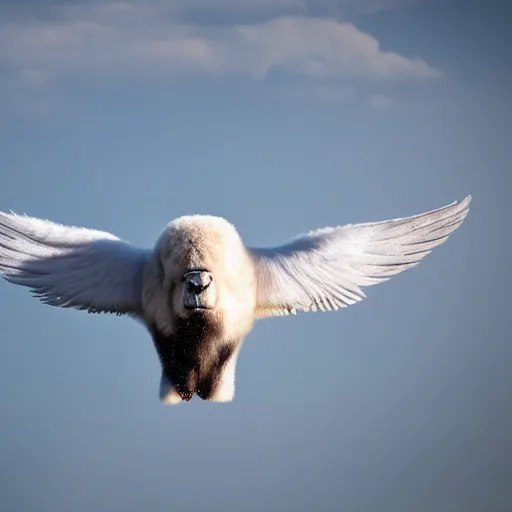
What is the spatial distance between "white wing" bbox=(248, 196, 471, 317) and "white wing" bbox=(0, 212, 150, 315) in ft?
3.39

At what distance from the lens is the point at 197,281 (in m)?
9.43

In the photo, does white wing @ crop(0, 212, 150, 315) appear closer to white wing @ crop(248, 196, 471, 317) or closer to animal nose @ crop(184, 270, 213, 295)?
animal nose @ crop(184, 270, 213, 295)

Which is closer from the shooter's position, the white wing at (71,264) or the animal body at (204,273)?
the animal body at (204,273)

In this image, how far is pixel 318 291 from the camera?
35.2ft

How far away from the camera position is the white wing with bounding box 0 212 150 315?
10.4 m

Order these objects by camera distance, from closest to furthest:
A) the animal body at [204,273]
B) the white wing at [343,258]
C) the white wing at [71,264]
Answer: the animal body at [204,273] < the white wing at [71,264] < the white wing at [343,258]

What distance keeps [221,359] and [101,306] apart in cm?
106

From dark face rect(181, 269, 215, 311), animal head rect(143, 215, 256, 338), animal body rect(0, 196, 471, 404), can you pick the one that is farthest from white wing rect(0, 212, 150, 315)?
dark face rect(181, 269, 215, 311)

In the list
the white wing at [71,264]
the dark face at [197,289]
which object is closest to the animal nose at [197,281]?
the dark face at [197,289]

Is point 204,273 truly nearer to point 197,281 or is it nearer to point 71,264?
point 197,281

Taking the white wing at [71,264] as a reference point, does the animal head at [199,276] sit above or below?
below

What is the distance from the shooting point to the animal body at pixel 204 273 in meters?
9.65

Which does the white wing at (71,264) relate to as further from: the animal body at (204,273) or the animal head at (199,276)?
the animal head at (199,276)

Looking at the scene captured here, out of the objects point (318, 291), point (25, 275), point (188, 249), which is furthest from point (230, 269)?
point (25, 275)
